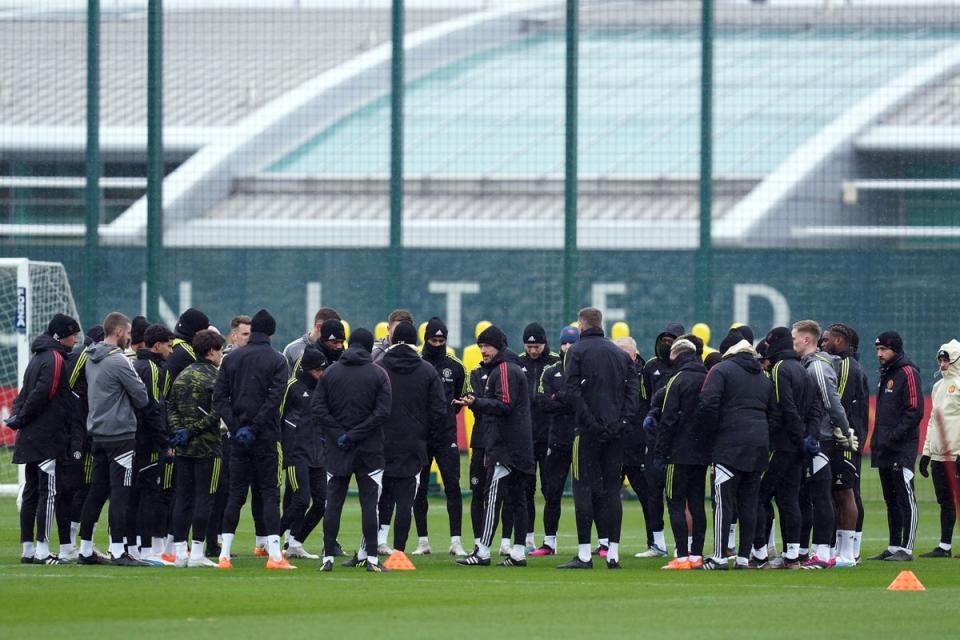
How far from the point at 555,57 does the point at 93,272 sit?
800cm

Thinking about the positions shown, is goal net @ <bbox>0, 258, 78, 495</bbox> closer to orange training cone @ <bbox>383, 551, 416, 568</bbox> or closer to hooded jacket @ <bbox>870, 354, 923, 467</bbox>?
orange training cone @ <bbox>383, 551, 416, 568</bbox>

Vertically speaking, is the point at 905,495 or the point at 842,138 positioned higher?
the point at 842,138

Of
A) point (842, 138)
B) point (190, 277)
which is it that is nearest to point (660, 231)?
point (842, 138)

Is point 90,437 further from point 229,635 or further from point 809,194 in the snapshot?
point 809,194

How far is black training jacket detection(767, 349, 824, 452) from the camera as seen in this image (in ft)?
45.5

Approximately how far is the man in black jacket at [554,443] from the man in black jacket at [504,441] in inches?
13.9

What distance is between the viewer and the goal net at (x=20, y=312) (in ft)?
66.6

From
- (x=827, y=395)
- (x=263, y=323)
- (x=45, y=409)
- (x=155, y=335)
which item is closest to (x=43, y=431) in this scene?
(x=45, y=409)

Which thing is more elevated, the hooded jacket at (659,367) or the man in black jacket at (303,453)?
the hooded jacket at (659,367)

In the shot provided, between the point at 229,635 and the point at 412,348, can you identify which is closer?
the point at 229,635

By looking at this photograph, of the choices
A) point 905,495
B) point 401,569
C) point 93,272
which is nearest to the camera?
point 401,569

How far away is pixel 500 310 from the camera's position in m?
23.9

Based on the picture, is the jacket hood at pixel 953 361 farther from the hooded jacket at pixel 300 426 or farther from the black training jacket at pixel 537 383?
the hooded jacket at pixel 300 426

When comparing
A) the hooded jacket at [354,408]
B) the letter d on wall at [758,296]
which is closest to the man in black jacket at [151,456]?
the hooded jacket at [354,408]
